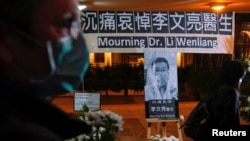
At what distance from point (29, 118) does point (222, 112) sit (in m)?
3.10

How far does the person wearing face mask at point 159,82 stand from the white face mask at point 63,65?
15.7 ft

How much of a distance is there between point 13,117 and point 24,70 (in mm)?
95

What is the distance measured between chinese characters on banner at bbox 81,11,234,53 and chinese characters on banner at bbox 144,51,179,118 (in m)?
0.25

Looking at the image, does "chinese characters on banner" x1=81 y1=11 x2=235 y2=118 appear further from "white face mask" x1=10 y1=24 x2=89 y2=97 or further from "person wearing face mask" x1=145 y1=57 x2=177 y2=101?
"white face mask" x1=10 y1=24 x2=89 y2=97

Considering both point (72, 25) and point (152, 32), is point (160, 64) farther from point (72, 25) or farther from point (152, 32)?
point (72, 25)

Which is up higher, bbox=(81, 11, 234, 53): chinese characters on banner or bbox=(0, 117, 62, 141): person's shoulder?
bbox=(81, 11, 234, 53): chinese characters on banner

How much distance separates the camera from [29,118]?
709 mm

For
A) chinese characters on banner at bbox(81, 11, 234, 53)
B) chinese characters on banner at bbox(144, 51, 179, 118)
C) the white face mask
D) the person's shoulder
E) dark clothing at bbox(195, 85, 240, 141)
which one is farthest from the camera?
chinese characters on banner at bbox(81, 11, 234, 53)

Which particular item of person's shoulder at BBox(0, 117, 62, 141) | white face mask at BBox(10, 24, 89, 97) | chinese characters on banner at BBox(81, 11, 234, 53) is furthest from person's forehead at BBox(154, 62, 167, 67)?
person's shoulder at BBox(0, 117, 62, 141)

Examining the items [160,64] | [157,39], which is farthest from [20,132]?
[157,39]

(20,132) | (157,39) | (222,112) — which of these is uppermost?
(157,39)

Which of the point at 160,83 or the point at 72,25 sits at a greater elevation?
the point at 72,25

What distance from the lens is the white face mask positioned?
77 cm

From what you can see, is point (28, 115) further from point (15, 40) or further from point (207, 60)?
point (207, 60)
